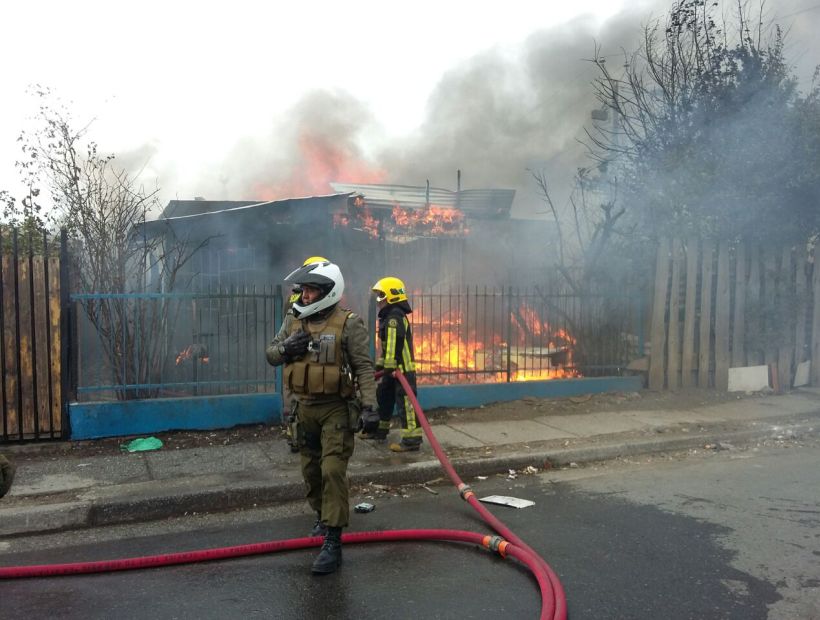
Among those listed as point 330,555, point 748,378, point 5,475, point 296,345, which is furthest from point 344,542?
point 748,378

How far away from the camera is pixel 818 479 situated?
543 centimetres

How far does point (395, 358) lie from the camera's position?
19.7 ft

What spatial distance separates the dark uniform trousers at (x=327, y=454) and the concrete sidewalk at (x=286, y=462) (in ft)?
4.04

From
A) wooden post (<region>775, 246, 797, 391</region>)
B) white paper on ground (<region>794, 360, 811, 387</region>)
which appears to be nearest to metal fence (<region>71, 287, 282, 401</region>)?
wooden post (<region>775, 246, 797, 391</region>)

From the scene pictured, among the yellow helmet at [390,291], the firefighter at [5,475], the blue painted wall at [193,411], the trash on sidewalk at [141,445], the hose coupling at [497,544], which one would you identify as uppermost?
the yellow helmet at [390,291]

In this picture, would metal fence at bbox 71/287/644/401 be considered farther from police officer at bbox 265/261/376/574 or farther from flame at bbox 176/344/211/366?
police officer at bbox 265/261/376/574

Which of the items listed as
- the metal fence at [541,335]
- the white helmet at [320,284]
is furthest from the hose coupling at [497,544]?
the metal fence at [541,335]

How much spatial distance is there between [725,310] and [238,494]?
788 cm

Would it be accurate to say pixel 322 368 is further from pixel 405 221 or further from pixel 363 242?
pixel 405 221

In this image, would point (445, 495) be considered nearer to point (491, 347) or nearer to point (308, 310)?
point (308, 310)

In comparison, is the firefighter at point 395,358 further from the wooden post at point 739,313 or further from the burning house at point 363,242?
the wooden post at point 739,313

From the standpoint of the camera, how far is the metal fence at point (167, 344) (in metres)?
6.83

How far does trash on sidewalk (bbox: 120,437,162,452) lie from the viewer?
6.08m

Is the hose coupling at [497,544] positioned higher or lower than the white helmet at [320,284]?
lower
